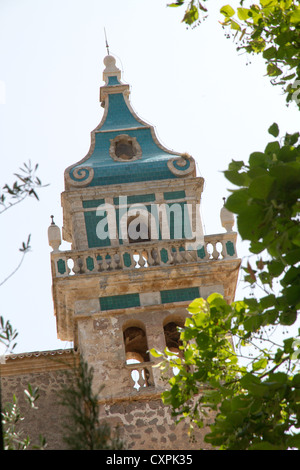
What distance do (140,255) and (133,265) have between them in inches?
12.6

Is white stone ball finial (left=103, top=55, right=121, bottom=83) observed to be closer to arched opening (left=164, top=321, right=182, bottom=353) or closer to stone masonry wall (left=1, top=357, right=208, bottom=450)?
arched opening (left=164, top=321, right=182, bottom=353)

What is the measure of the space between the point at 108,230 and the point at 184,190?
1.90 m

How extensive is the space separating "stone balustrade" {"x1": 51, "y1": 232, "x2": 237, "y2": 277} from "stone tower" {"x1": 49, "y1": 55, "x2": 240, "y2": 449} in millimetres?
20

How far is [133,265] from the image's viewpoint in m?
17.3

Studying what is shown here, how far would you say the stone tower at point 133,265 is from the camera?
16.1 m

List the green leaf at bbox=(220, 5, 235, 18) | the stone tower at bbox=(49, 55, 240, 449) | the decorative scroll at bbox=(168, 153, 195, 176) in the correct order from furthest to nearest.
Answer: the decorative scroll at bbox=(168, 153, 195, 176) → the stone tower at bbox=(49, 55, 240, 449) → the green leaf at bbox=(220, 5, 235, 18)

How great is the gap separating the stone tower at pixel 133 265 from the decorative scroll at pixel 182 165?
0.02m

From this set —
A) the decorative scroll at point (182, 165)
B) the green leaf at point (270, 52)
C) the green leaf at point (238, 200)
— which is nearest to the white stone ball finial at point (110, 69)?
the decorative scroll at point (182, 165)

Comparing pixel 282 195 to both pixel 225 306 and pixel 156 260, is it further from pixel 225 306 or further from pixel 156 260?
pixel 156 260

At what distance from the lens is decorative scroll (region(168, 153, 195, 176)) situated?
1903 cm

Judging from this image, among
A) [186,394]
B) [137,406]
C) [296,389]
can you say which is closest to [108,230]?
[137,406]

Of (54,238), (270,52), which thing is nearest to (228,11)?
(270,52)

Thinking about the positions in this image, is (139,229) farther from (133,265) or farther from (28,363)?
(28,363)

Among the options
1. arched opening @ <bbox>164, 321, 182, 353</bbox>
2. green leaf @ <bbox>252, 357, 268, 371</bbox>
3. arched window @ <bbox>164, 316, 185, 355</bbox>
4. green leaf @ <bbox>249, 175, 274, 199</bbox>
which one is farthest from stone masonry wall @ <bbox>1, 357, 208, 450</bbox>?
green leaf @ <bbox>249, 175, 274, 199</bbox>
